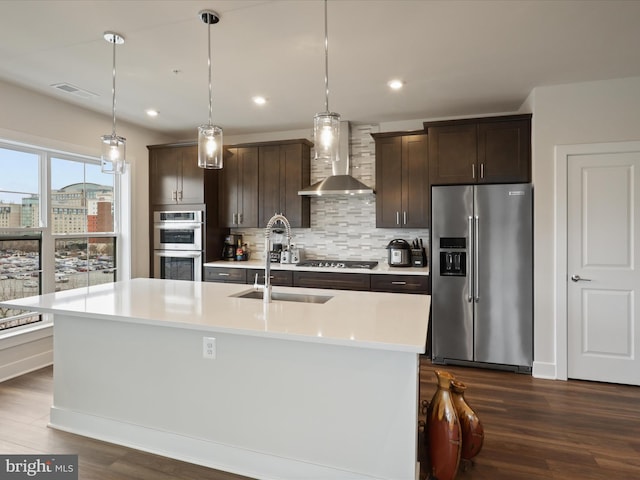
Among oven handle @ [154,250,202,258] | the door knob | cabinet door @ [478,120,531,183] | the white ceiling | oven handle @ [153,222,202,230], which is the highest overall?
the white ceiling

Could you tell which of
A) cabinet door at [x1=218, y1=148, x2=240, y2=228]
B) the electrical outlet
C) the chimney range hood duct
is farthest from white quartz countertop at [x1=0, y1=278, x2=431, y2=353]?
cabinet door at [x1=218, y1=148, x2=240, y2=228]

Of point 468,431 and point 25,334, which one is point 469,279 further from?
point 25,334

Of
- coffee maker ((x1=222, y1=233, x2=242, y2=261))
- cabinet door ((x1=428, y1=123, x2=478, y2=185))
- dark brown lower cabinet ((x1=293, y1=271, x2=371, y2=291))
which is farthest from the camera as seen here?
coffee maker ((x1=222, y1=233, x2=242, y2=261))

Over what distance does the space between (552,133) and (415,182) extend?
52.3 inches

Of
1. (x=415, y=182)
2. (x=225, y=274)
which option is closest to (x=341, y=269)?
(x=415, y=182)

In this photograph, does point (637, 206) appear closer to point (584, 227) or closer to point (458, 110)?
point (584, 227)

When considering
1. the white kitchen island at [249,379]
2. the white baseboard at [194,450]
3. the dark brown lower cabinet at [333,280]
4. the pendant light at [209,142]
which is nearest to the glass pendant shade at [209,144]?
the pendant light at [209,142]

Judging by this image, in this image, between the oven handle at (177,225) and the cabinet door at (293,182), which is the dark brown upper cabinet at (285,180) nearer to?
the cabinet door at (293,182)

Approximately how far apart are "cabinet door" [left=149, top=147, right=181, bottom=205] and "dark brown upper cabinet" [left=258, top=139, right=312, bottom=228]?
1.09 metres

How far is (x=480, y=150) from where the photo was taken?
3.69 meters

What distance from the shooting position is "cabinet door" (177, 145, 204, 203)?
4.60 meters

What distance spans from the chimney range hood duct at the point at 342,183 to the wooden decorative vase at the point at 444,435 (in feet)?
7.88

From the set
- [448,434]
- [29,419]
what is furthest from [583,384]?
[29,419]

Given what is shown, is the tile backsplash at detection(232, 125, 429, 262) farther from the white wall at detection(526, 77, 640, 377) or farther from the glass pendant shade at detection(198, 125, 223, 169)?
the glass pendant shade at detection(198, 125, 223, 169)
